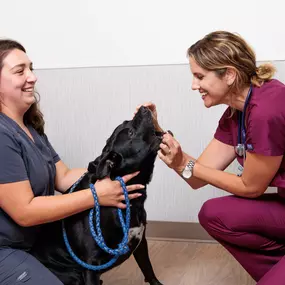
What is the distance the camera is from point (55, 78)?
244cm

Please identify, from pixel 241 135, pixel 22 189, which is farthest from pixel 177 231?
pixel 22 189

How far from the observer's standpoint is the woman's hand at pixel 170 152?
1517 mm

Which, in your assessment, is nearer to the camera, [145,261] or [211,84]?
[211,84]

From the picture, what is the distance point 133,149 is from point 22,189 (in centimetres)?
40

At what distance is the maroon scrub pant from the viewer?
1.63m

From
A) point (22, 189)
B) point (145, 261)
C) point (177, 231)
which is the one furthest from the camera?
point (177, 231)

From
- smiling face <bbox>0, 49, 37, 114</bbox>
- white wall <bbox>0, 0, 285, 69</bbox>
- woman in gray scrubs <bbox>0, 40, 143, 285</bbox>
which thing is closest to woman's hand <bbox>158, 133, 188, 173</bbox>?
woman in gray scrubs <bbox>0, 40, 143, 285</bbox>

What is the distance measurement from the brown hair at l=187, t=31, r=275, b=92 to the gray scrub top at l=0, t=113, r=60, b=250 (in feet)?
2.22

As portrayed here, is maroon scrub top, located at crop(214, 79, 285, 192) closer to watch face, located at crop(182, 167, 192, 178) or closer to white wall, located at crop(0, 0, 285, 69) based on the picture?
watch face, located at crop(182, 167, 192, 178)

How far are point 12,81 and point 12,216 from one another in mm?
467

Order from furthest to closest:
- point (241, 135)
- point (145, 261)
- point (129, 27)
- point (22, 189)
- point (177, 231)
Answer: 1. point (177, 231)
2. point (129, 27)
3. point (145, 261)
4. point (241, 135)
5. point (22, 189)

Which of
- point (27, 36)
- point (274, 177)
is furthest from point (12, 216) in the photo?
point (27, 36)

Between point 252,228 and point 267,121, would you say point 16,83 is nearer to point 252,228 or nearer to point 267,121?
point 267,121

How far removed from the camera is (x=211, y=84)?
1.55 m
